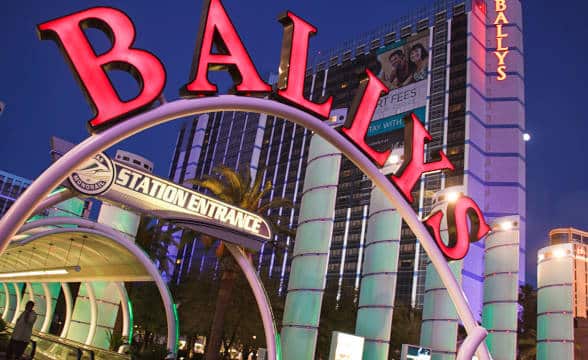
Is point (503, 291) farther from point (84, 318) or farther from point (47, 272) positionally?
point (47, 272)

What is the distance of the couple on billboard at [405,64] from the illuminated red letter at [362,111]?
9045 cm

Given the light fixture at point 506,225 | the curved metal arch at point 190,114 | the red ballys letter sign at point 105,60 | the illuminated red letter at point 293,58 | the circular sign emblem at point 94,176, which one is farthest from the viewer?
the light fixture at point 506,225

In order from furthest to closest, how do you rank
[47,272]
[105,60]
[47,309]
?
[47,309]
[47,272]
[105,60]

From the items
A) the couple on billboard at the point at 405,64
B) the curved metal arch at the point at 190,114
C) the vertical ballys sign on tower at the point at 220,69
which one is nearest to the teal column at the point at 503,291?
the vertical ballys sign on tower at the point at 220,69

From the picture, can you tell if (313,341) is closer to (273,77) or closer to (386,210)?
(386,210)

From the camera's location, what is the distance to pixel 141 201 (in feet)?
40.5

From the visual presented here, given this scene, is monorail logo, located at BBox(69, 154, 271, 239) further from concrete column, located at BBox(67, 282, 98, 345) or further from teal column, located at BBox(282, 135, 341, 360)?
concrete column, located at BBox(67, 282, 98, 345)

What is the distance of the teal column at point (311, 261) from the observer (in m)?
20.2

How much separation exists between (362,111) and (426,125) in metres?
87.9

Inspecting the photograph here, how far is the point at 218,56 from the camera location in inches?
398

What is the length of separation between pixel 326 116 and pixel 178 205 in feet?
13.3

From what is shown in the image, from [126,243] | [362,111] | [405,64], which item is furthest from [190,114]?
[405,64]

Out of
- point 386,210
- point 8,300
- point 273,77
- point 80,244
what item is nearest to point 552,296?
point 386,210

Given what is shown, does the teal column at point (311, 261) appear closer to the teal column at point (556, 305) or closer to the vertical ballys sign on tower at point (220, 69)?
the vertical ballys sign on tower at point (220, 69)
